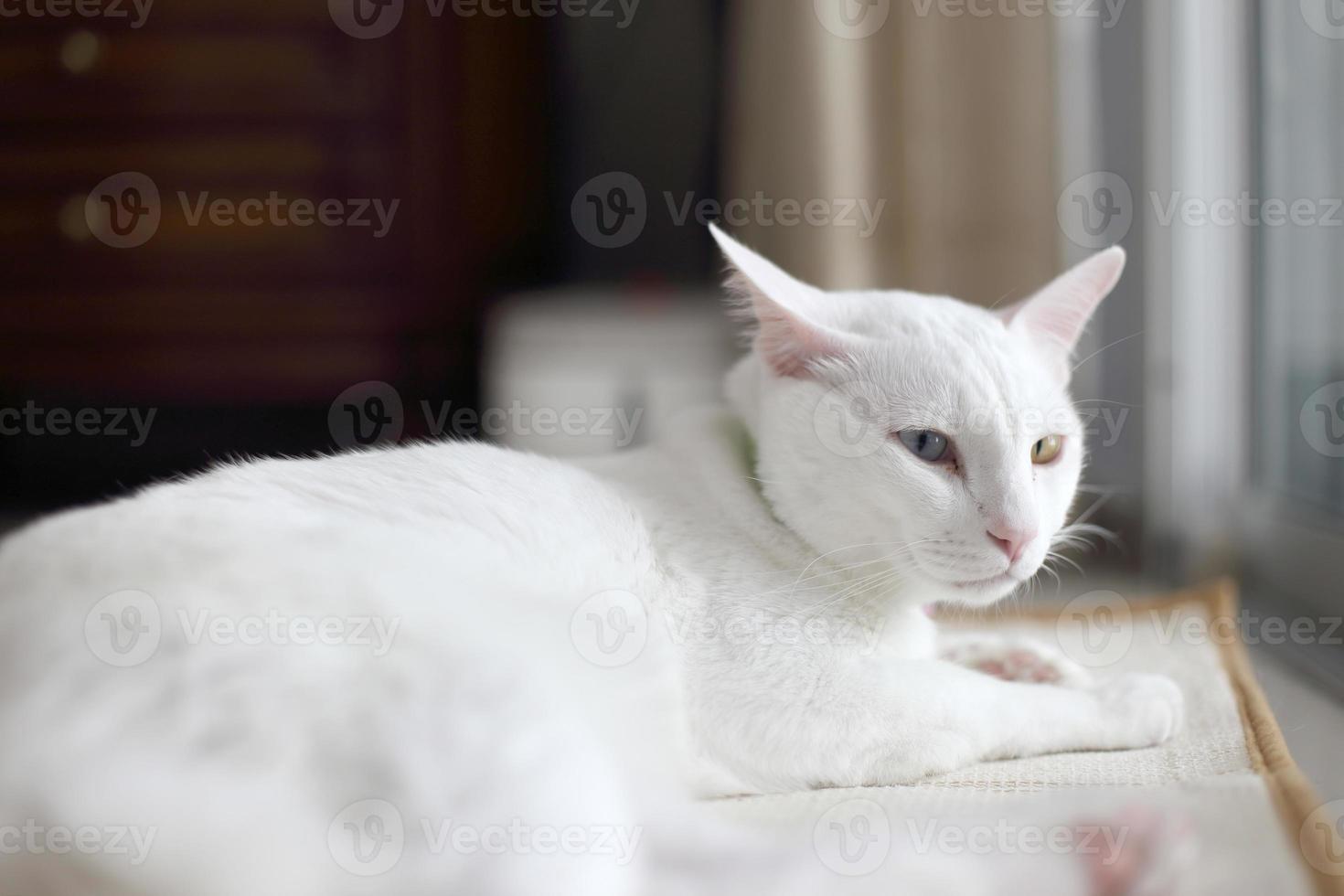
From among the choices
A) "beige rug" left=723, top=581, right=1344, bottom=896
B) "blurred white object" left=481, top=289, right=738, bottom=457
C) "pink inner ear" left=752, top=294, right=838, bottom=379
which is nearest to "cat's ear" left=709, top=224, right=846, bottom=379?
"pink inner ear" left=752, top=294, right=838, bottom=379

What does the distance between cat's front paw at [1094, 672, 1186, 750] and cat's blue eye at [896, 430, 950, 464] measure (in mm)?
296

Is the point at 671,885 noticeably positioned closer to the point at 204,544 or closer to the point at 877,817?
the point at 877,817

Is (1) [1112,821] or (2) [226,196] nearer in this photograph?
(1) [1112,821]

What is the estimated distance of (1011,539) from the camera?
923 millimetres

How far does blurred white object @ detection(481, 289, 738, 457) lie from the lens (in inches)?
107

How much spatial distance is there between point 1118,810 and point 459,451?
625 mm

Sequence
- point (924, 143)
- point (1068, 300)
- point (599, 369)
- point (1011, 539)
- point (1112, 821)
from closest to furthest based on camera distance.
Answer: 1. point (1112, 821)
2. point (1011, 539)
3. point (1068, 300)
4. point (924, 143)
5. point (599, 369)

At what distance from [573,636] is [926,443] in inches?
14.2

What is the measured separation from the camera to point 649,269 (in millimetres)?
3191

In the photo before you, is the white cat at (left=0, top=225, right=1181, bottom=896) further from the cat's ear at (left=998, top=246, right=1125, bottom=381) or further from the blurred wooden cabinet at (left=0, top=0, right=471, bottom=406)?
the blurred wooden cabinet at (left=0, top=0, right=471, bottom=406)

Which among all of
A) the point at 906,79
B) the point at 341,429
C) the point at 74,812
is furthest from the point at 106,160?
the point at 74,812

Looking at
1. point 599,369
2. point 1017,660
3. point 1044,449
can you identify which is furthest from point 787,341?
point 599,369

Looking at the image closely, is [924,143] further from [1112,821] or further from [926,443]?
[1112,821]

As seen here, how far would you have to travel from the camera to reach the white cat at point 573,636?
2.17ft
